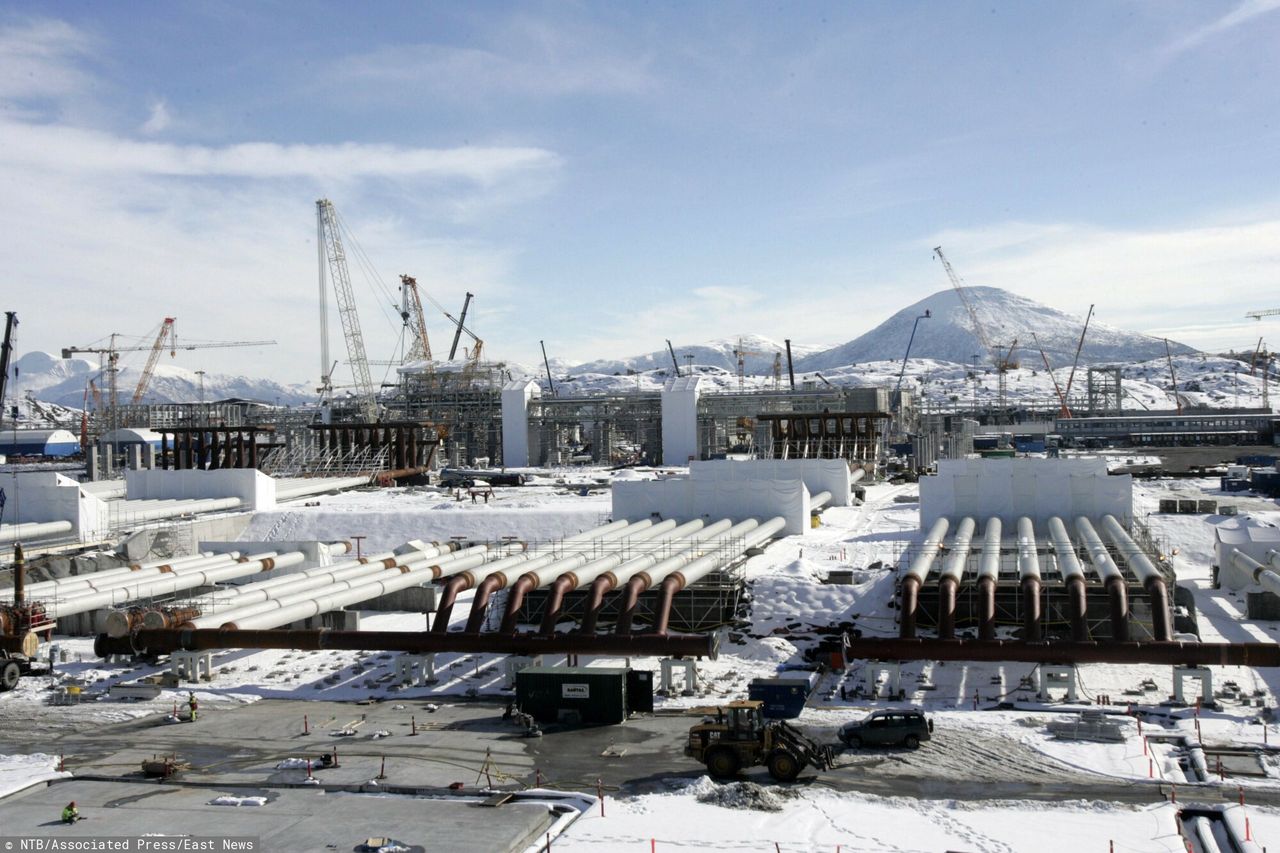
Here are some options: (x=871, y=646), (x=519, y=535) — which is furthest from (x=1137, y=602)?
(x=519, y=535)

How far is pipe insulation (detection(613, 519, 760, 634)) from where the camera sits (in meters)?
31.4

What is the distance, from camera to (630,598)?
3183 cm

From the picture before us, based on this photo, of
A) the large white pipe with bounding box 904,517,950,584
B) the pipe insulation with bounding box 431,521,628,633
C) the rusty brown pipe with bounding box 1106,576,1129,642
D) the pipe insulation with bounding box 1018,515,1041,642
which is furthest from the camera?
the large white pipe with bounding box 904,517,950,584

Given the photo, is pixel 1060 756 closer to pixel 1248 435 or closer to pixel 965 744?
pixel 965 744

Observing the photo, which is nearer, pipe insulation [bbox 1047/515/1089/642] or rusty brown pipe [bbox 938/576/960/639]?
pipe insulation [bbox 1047/515/1089/642]

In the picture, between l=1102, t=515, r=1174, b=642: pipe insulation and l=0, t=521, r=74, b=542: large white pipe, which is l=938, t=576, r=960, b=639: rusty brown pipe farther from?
l=0, t=521, r=74, b=542: large white pipe

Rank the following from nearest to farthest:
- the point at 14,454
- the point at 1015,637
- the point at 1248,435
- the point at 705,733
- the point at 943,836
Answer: the point at 943,836 → the point at 705,733 → the point at 1015,637 → the point at 1248,435 → the point at 14,454

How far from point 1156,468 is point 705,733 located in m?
78.1

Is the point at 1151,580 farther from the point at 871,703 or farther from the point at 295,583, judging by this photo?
the point at 295,583

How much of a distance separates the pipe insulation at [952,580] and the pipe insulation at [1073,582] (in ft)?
9.09

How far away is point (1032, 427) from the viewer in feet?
503

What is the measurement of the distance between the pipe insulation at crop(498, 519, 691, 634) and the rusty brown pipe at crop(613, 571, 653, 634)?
2.01m

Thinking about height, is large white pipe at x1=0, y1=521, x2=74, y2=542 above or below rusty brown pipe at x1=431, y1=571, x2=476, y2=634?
above

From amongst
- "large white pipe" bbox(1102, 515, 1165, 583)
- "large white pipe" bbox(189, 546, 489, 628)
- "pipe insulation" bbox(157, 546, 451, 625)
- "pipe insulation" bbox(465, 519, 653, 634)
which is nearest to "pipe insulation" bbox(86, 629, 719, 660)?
"large white pipe" bbox(189, 546, 489, 628)
